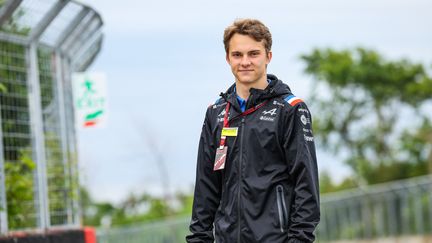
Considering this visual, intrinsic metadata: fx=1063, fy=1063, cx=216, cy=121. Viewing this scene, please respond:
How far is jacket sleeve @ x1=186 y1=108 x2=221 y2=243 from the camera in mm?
5613

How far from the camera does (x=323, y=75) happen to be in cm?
Answer: 4769

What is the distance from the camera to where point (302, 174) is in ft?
17.6

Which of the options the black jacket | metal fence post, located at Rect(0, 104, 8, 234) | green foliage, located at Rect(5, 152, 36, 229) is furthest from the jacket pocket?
green foliage, located at Rect(5, 152, 36, 229)

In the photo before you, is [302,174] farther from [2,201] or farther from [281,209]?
[2,201]

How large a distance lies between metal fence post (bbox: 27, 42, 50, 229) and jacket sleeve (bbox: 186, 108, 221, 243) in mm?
5405

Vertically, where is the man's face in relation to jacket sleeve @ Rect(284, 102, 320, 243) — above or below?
above

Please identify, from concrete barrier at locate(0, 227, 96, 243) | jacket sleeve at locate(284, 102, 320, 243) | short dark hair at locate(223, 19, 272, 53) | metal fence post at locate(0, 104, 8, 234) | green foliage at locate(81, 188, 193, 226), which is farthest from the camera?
green foliage at locate(81, 188, 193, 226)

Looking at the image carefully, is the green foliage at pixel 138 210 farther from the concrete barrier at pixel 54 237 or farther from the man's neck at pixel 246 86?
the man's neck at pixel 246 86

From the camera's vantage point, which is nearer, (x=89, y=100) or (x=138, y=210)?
(x=89, y=100)

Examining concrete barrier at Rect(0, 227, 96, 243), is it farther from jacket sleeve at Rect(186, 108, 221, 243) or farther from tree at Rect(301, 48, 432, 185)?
tree at Rect(301, 48, 432, 185)

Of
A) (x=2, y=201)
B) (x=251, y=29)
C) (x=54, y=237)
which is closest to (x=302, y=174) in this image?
(x=251, y=29)

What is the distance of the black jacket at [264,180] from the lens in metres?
5.36

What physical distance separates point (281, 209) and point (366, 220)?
26.6 meters

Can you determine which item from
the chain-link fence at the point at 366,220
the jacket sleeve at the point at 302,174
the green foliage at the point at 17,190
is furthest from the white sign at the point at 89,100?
the chain-link fence at the point at 366,220
